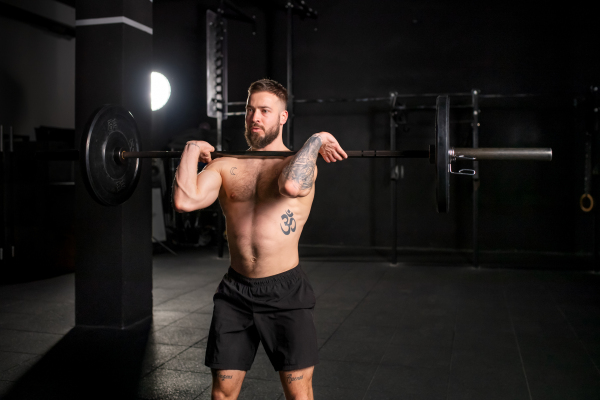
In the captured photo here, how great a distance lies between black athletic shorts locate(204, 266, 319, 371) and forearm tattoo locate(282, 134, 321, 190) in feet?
1.09

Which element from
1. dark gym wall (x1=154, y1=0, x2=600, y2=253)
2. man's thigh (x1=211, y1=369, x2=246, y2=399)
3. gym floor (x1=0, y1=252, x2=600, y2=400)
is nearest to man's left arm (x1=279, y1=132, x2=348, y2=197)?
man's thigh (x1=211, y1=369, x2=246, y2=399)

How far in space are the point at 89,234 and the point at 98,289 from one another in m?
0.35

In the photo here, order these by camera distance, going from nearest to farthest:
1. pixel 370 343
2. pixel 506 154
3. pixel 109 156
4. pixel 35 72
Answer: pixel 506 154 < pixel 109 156 < pixel 370 343 < pixel 35 72

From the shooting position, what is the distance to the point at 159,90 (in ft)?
22.7

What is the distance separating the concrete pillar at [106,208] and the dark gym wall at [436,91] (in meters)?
3.58

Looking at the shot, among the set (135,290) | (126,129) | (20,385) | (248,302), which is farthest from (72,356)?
(248,302)

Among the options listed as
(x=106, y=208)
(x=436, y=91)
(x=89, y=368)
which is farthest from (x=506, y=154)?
(x=436, y=91)

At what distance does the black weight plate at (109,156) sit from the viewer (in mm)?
2035

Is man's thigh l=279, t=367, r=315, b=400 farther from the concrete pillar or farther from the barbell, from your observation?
the concrete pillar

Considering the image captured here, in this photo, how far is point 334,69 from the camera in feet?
21.8

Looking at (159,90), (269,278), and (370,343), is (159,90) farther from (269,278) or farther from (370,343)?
(269,278)

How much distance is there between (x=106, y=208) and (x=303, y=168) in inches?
78.8

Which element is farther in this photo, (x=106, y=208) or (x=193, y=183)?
(x=106, y=208)

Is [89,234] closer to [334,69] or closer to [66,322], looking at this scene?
[66,322]
